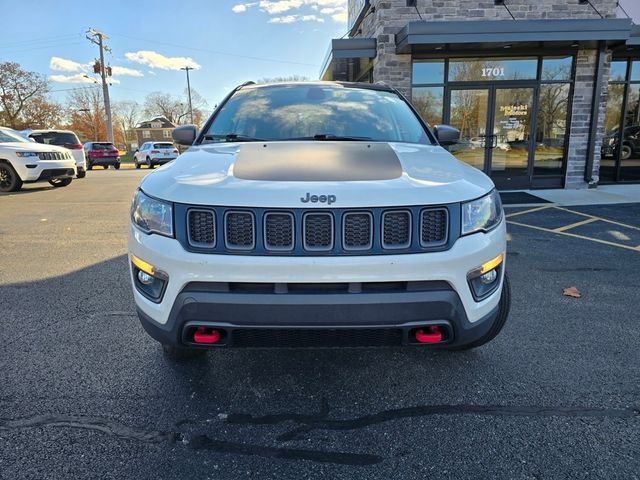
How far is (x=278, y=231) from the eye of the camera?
6.57 feet

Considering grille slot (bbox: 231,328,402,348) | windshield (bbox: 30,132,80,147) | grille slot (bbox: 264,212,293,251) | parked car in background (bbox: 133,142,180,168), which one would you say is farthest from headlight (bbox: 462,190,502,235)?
parked car in background (bbox: 133,142,180,168)

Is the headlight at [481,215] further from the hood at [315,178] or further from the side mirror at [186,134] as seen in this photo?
the side mirror at [186,134]

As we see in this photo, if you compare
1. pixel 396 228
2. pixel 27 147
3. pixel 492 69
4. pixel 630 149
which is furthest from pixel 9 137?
pixel 630 149

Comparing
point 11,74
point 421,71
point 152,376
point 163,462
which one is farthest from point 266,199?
point 11,74

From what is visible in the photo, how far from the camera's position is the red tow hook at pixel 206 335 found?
81.4 inches

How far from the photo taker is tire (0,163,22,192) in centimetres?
1152

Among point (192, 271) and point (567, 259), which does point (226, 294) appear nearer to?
point (192, 271)

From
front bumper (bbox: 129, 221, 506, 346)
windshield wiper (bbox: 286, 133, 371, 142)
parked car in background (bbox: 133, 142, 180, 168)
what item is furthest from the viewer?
parked car in background (bbox: 133, 142, 180, 168)

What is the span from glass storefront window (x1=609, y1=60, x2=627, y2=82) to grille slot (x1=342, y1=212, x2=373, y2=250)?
41.2ft

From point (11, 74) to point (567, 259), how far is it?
59629 millimetres

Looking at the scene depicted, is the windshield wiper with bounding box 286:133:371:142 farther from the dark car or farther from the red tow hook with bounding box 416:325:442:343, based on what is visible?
the dark car

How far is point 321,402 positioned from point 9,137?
519 inches

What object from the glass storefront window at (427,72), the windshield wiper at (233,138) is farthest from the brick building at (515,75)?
the windshield wiper at (233,138)

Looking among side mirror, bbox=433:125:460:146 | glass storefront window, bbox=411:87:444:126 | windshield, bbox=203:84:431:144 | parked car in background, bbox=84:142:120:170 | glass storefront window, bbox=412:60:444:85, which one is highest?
glass storefront window, bbox=412:60:444:85
